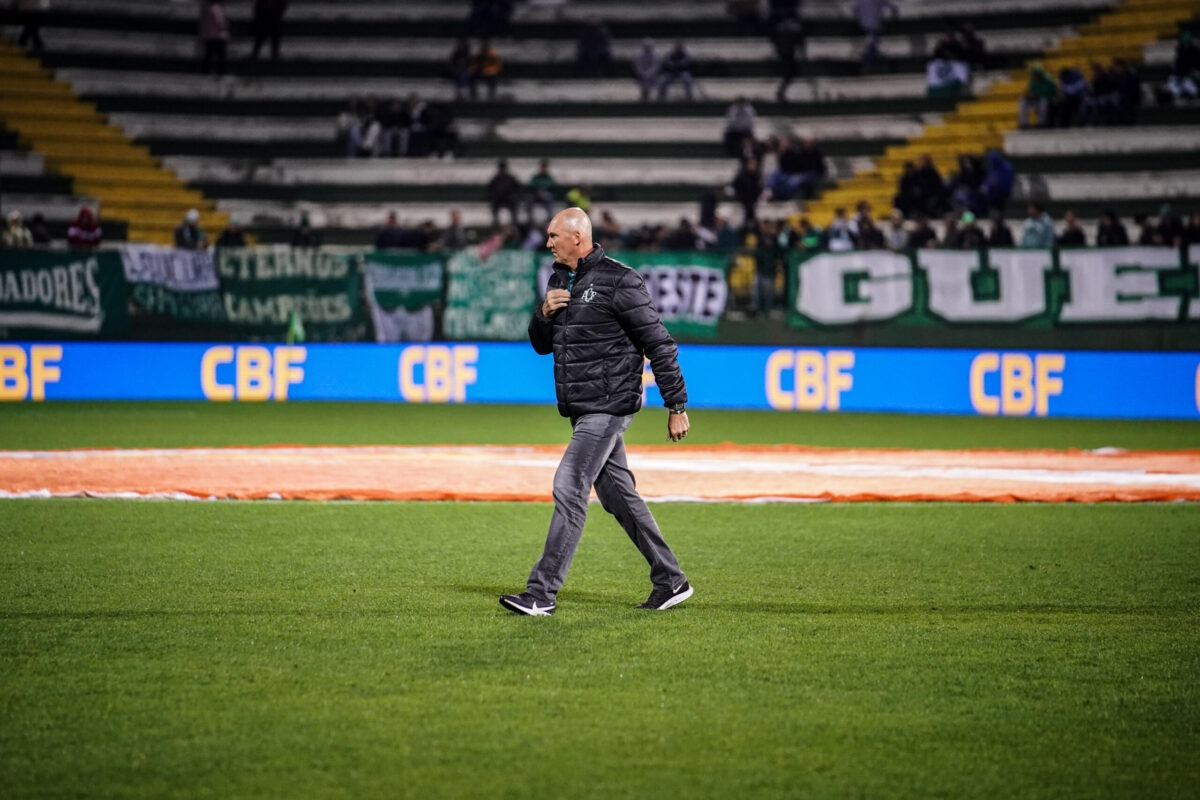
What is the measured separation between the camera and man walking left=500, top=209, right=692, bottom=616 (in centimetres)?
796

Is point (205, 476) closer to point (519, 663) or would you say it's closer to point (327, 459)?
Result: point (327, 459)

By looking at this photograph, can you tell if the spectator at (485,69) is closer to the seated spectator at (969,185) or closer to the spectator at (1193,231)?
the seated spectator at (969,185)

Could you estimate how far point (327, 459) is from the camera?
15.6 meters

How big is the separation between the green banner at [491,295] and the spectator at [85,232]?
27.5ft

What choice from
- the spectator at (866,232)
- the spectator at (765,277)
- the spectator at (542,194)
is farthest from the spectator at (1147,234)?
the spectator at (542,194)

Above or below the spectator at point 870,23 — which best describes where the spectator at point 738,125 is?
below

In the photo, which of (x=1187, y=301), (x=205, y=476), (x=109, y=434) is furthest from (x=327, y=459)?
(x=1187, y=301)

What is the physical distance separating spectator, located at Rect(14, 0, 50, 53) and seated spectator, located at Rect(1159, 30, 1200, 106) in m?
25.6

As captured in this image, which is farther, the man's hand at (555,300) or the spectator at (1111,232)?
the spectator at (1111,232)

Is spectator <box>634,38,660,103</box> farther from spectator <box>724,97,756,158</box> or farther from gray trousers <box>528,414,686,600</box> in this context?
gray trousers <box>528,414,686,600</box>

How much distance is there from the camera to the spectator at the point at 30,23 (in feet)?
123

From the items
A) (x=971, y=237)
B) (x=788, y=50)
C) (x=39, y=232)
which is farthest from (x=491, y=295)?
(x=788, y=50)

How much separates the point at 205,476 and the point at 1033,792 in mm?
10051

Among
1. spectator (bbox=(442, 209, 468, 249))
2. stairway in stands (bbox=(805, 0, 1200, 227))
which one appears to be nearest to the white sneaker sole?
spectator (bbox=(442, 209, 468, 249))
